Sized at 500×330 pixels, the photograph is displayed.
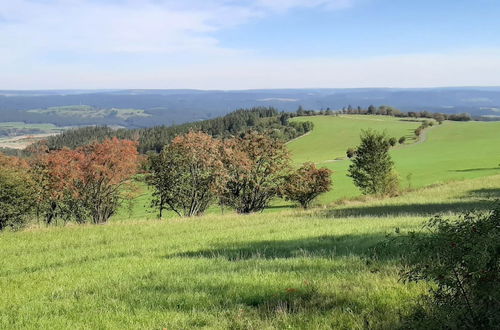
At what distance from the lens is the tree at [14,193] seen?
149 ft

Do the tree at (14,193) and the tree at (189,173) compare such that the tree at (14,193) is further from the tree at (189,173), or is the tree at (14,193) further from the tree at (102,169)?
the tree at (189,173)

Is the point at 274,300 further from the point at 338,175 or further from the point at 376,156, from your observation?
the point at 338,175

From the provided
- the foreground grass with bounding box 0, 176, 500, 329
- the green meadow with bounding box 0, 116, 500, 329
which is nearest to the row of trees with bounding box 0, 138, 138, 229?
the green meadow with bounding box 0, 116, 500, 329

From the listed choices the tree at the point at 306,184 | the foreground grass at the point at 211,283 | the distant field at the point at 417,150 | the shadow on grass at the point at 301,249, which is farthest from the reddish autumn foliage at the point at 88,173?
the distant field at the point at 417,150

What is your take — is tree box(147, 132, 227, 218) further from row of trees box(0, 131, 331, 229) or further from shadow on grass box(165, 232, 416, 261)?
shadow on grass box(165, 232, 416, 261)

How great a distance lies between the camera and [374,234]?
12.8 metres

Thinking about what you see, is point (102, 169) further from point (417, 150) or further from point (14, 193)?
Result: point (417, 150)

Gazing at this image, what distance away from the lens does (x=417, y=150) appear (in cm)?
11288

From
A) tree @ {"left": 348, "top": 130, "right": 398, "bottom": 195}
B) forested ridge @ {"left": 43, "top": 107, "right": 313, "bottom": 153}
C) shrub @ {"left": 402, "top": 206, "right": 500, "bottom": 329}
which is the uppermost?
shrub @ {"left": 402, "top": 206, "right": 500, "bottom": 329}

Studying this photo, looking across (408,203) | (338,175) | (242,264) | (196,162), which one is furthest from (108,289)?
(338,175)

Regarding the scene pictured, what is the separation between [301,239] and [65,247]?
860cm

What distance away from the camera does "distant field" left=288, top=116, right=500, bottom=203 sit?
7425 cm

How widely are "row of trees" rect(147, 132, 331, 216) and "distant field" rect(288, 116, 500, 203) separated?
23.0 m

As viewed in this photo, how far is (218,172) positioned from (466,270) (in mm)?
37307
